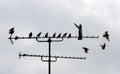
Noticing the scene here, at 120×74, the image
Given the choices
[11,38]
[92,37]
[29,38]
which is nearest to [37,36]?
[29,38]

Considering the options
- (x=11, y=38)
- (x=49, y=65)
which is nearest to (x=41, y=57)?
(x=49, y=65)

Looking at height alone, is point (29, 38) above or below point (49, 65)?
above

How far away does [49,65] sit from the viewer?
21125mm

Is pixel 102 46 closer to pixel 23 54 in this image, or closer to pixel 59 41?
pixel 59 41

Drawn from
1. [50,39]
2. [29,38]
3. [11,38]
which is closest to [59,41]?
[50,39]

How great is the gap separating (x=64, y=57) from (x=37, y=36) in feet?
7.24

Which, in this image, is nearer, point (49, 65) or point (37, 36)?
point (49, 65)

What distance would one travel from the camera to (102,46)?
23047mm

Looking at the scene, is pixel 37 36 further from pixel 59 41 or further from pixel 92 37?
pixel 92 37

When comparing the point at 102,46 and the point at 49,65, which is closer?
the point at 49,65

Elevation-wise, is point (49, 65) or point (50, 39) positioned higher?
point (50, 39)

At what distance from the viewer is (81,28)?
915 inches

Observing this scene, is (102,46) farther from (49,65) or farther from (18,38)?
(18,38)

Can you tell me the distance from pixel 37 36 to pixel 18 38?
143 cm
